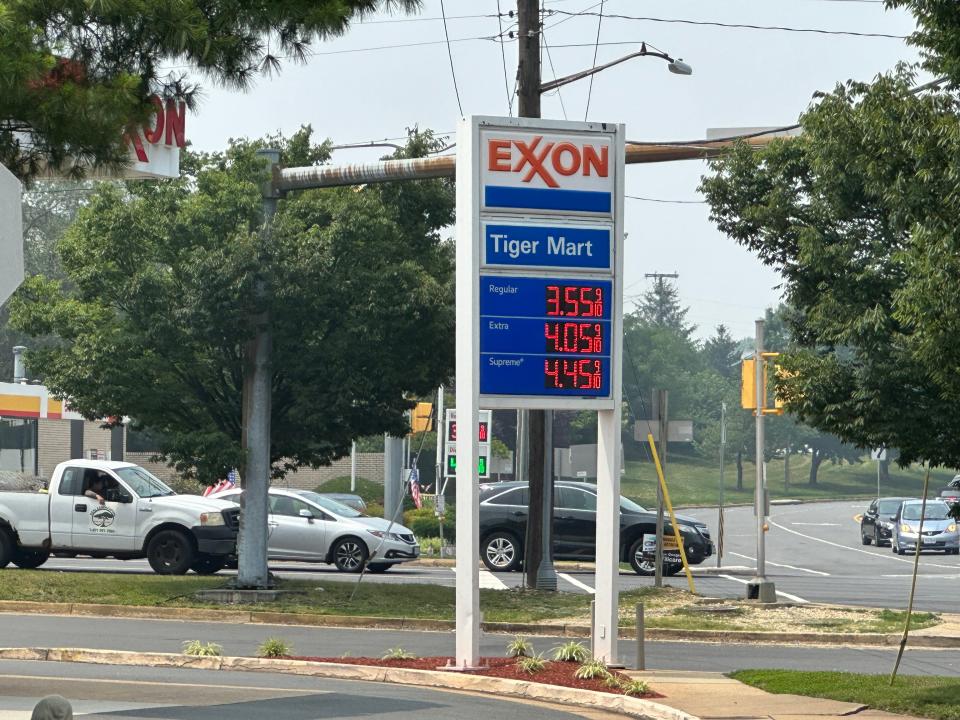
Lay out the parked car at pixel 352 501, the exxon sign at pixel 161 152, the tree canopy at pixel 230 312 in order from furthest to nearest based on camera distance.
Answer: the parked car at pixel 352 501, the exxon sign at pixel 161 152, the tree canopy at pixel 230 312

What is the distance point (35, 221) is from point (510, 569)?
71195 millimetres

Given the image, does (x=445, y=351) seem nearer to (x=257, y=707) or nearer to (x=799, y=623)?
(x=799, y=623)

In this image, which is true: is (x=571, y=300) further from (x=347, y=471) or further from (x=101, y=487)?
(x=347, y=471)

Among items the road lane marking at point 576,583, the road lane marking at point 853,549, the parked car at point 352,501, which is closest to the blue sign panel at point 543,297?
the road lane marking at point 576,583

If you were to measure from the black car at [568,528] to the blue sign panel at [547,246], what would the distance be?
47.4ft

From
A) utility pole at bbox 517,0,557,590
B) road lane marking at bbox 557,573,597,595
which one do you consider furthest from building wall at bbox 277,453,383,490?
utility pole at bbox 517,0,557,590

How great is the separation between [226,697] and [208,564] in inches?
559

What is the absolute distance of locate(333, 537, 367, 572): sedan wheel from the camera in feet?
94.8

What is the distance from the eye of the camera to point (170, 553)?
2612cm

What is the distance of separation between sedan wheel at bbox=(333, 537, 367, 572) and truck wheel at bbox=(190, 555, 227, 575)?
2.46 meters

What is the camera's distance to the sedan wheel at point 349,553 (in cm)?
2889

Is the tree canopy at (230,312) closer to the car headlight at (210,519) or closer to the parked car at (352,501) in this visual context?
the car headlight at (210,519)

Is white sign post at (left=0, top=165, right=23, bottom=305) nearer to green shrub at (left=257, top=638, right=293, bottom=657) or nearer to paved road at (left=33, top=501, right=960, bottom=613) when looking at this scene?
green shrub at (left=257, top=638, right=293, bottom=657)

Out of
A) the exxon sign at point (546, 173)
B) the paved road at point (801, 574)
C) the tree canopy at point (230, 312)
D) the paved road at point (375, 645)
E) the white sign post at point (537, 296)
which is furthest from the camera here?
the paved road at point (801, 574)
